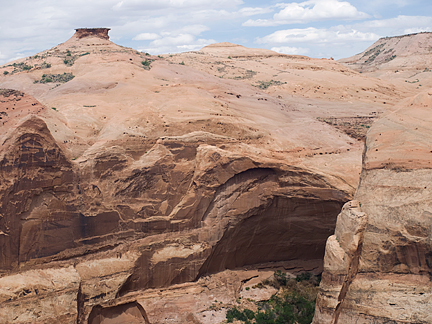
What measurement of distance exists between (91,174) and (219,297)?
25.8ft

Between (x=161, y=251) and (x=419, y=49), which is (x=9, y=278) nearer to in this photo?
(x=161, y=251)

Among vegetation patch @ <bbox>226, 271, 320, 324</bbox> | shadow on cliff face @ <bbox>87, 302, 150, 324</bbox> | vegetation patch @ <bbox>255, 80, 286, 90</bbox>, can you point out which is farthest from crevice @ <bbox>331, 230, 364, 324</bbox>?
vegetation patch @ <bbox>255, 80, 286, 90</bbox>

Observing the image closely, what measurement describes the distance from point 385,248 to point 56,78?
71.8ft

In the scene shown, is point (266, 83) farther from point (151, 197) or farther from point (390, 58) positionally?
point (390, 58)

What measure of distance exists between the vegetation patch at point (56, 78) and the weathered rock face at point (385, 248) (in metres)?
19.2

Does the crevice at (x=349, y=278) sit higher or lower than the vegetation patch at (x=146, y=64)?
lower

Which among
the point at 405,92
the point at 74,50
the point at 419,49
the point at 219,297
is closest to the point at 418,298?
the point at 219,297

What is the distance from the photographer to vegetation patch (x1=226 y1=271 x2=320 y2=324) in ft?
59.4

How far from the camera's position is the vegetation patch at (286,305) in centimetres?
1809

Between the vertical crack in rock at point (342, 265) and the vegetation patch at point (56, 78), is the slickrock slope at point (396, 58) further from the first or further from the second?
the vertical crack in rock at point (342, 265)

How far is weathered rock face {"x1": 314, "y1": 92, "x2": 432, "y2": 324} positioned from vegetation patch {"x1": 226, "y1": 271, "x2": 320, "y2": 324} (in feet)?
15.1

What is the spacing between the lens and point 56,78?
26.9 m

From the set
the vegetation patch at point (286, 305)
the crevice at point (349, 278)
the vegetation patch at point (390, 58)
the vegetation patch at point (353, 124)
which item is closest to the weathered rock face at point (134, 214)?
the vegetation patch at point (286, 305)

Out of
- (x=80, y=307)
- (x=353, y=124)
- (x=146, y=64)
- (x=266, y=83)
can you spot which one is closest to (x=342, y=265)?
(x=80, y=307)
